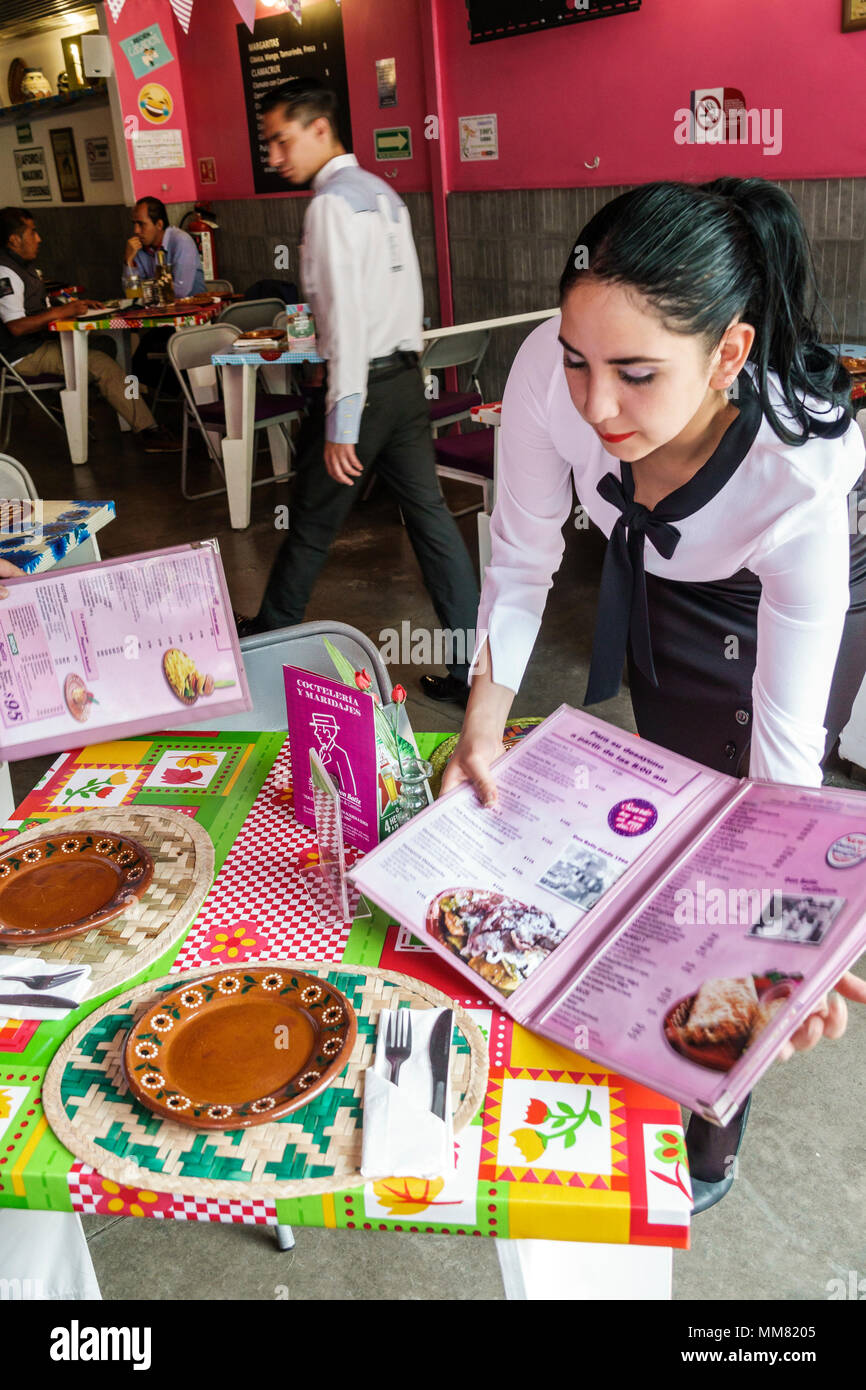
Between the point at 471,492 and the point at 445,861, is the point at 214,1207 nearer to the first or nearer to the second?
the point at 445,861

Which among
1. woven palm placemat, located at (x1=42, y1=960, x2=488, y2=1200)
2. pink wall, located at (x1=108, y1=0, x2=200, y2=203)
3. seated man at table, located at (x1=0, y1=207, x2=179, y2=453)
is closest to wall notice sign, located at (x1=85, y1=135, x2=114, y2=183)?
pink wall, located at (x1=108, y1=0, x2=200, y2=203)

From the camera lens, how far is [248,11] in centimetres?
680

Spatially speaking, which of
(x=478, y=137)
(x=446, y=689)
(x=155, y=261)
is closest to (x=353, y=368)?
(x=446, y=689)

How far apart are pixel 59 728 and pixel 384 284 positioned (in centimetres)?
206

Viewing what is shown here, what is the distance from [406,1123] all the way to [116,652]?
87cm

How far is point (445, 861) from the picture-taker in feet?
3.68

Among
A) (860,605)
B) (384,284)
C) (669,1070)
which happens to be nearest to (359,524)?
(384,284)

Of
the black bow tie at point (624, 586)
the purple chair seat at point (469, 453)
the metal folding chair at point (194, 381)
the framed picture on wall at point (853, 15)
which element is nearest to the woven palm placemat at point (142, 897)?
the black bow tie at point (624, 586)

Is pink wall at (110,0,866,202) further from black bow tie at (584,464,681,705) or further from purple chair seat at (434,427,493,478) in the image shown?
black bow tie at (584,464,681,705)

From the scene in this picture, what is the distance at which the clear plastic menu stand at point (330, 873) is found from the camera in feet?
3.71

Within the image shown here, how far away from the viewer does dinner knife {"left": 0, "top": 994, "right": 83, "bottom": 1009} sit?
103 centimetres

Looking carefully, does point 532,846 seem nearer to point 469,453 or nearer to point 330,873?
point 330,873

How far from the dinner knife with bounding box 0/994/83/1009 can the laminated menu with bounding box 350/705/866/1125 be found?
302 millimetres
